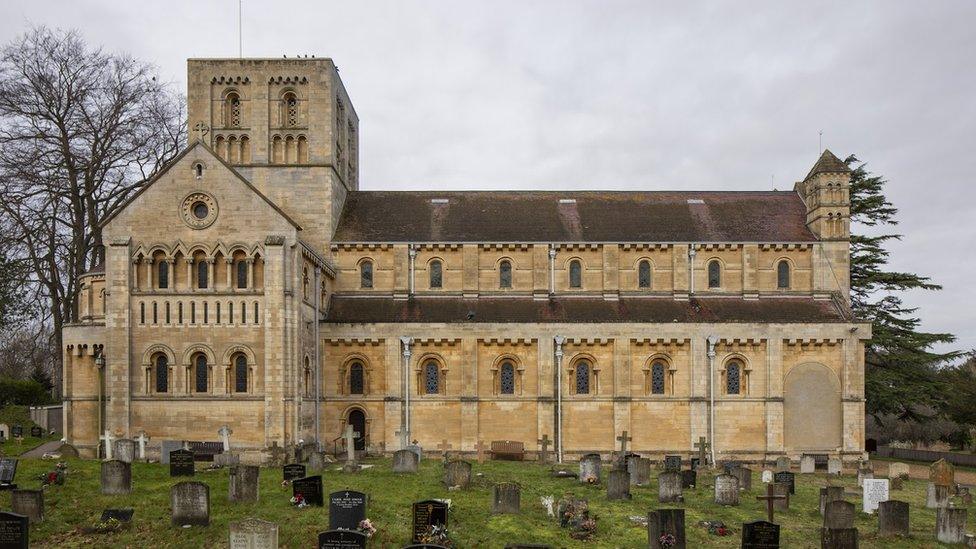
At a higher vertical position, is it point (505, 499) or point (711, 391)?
point (711, 391)

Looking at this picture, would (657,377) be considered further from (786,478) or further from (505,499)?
(505,499)

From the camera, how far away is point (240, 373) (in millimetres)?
33031

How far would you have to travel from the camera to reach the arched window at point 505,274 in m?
40.9

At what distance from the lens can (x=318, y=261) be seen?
36438 mm

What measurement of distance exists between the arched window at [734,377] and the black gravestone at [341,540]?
26.2 metres

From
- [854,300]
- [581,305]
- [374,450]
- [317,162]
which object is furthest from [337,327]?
[854,300]

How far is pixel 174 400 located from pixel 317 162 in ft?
45.3

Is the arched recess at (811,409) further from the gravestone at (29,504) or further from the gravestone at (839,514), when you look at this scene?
the gravestone at (29,504)

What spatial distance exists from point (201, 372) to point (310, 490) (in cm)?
1342

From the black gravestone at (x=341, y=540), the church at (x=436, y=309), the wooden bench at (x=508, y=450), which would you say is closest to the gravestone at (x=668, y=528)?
the black gravestone at (x=341, y=540)

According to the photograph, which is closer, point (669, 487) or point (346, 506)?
point (346, 506)

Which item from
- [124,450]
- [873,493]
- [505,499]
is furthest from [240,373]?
[873,493]

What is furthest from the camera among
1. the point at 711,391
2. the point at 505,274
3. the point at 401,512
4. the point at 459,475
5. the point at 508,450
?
the point at 505,274

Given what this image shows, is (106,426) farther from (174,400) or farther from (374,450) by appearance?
(374,450)
